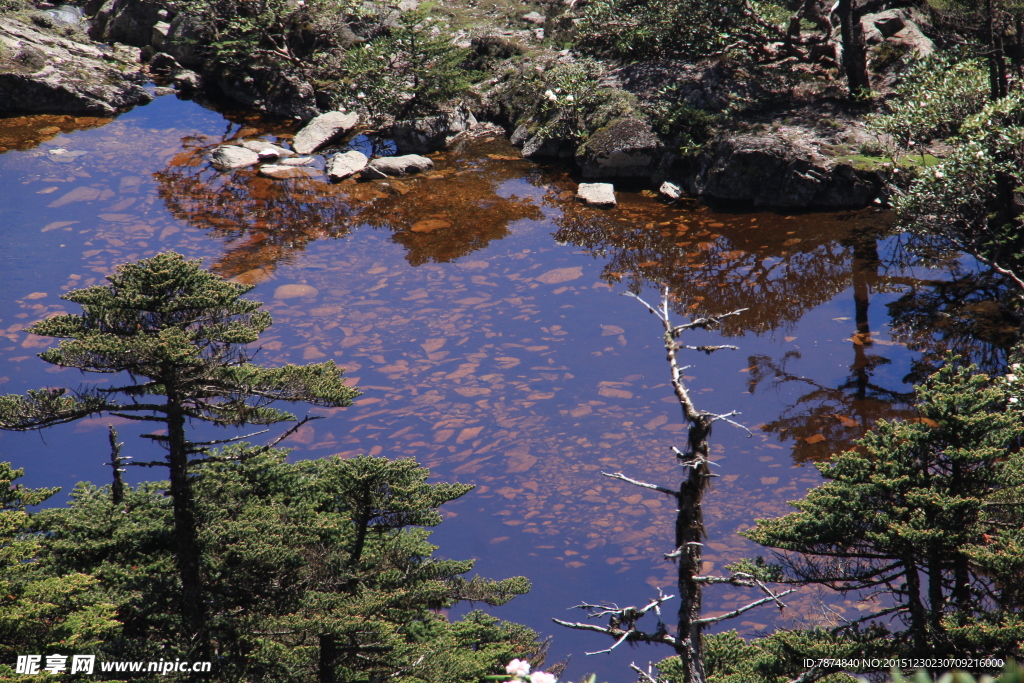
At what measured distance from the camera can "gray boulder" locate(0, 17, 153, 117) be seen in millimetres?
20219

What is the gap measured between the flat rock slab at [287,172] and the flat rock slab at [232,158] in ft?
1.29

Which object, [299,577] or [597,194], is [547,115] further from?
[299,577]

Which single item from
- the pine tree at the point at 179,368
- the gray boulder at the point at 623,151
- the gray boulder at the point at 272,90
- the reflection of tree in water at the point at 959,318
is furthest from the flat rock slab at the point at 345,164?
the pine tree at the point at 179,368

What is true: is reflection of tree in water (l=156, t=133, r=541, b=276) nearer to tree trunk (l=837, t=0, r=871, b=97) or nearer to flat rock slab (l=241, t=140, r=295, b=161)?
flat rock slab (l=241, t=140, r=295, b=161)

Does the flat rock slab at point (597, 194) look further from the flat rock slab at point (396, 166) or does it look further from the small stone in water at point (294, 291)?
the small stone in water at point (294, 291)

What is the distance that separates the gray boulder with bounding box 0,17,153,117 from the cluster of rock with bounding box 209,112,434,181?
4926mm

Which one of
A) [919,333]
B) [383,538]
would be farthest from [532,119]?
[383,538]

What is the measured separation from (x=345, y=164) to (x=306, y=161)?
1.13 m

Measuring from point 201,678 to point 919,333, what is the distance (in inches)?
403

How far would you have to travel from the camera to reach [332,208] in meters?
16.3

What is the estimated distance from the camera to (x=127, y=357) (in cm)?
557

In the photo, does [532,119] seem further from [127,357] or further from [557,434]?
[127,357]

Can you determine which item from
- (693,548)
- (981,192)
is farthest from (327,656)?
(981,192)

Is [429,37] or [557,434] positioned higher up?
[429,37]
